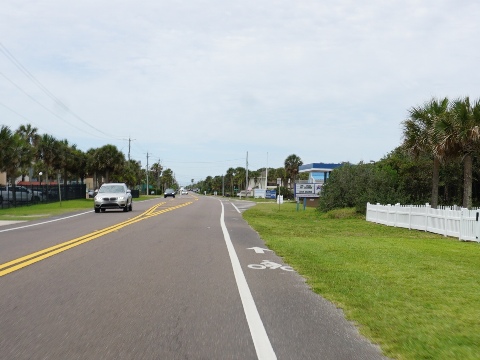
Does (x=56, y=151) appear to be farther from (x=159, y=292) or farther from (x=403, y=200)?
(x=159, y=292)

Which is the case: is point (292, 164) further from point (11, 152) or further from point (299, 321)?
point (299, 321)

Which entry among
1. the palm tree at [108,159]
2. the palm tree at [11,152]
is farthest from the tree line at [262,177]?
the palm tree at [11,152]

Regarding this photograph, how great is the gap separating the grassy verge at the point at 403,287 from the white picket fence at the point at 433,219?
0.63 m

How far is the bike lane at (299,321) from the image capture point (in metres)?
5.57

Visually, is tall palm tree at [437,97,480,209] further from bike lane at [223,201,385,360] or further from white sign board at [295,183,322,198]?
white sign board at [295,183,322,198]

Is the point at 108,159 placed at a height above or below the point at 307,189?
above

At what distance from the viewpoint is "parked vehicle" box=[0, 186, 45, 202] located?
4300cm

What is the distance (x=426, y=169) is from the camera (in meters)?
31.9

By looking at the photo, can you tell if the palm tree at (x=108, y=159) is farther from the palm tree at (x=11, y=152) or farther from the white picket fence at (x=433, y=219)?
the white picket fence at (x=433, y=219)

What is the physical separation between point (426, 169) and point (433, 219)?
11.5 metres

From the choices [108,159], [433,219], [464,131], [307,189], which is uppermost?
[108,159]

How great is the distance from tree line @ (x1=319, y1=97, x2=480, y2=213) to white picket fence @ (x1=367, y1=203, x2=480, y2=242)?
2.43m

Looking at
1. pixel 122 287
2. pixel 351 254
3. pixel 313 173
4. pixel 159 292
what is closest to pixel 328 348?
pixel 159 292

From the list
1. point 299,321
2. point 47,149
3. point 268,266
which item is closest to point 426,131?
point 268,266
